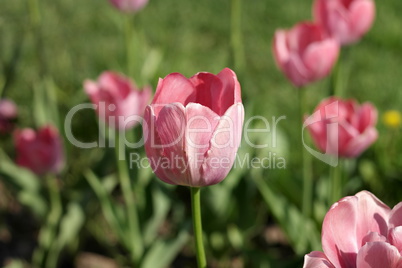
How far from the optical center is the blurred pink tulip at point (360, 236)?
2.11 feet

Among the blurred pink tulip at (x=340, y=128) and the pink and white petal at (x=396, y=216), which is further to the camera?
the blurred pink tulip at (x=340, y=128)

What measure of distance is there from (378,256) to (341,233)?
57 mm

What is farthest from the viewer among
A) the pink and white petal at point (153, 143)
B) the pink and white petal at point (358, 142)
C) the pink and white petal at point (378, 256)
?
the pink and white petal at point (358, 142)

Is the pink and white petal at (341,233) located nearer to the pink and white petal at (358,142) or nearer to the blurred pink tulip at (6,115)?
the pink and white petal at (358,142)

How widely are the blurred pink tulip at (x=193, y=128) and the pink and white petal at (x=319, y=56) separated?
0.71m

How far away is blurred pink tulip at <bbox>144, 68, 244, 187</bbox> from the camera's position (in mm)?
716

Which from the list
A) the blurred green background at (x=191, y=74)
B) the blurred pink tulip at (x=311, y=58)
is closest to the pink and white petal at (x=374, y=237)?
the blurred green background at (x=191, y=74)

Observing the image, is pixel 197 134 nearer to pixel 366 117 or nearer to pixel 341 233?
pixel 341 233

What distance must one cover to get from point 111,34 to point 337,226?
267 cm

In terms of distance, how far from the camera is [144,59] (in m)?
2.22

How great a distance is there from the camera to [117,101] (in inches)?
56.8

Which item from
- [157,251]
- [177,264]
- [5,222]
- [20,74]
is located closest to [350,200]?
[157,251]

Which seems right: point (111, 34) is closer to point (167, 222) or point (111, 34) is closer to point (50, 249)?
point (167, 222)

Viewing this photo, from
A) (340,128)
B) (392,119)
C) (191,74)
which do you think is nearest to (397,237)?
(340,128)
